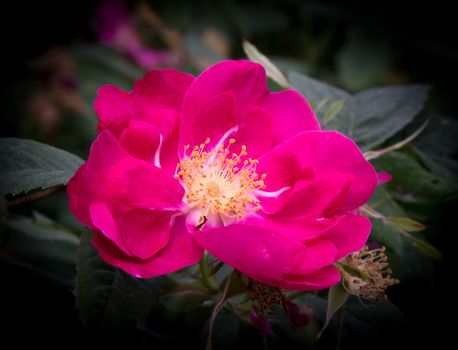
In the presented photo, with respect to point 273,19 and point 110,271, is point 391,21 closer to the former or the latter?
point 273,19

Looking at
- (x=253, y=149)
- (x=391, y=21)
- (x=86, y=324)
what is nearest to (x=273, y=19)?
(x=391, y=21)

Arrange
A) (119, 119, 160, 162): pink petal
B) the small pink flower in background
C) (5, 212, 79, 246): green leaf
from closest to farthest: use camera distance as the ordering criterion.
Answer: (119, 119, 160, 162): pink petal → (5, 212, 79, 246): green leaf → the small pink flower in background

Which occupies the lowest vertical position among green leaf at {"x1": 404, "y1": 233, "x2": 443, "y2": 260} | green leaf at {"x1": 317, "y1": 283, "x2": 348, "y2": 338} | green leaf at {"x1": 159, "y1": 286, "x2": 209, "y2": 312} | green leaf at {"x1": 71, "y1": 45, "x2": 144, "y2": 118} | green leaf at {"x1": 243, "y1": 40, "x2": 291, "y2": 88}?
green leaf at {"x1": 71, "y1": 45, "x2": 144, "y2": 118}

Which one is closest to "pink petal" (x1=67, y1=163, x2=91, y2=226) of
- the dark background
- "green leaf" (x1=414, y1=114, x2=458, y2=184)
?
"green leaf" (x1=414, y1=114, x2=458, y2=184)

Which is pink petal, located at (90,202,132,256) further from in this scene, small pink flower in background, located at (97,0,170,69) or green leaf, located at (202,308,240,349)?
small pink flower in background, located at (97,0,170,69)

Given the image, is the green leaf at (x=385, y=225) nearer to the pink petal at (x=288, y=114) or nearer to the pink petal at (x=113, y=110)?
the pink petal at (x=288, y=114)

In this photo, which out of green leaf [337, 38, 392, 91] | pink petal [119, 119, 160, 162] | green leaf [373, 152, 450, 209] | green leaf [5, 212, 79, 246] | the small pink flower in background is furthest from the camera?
the small pink flower in background

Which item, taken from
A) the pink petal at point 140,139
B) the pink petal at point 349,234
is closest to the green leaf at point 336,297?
the pink petal at point 349,234
